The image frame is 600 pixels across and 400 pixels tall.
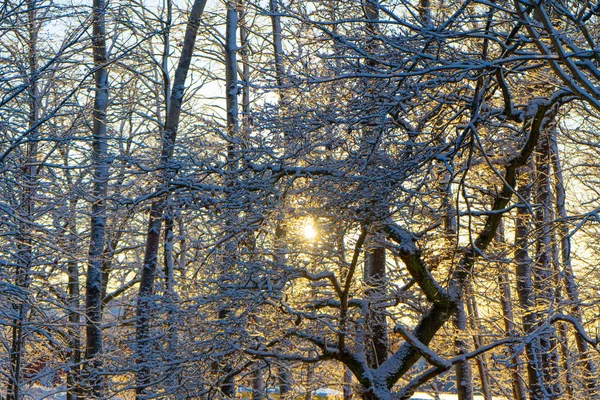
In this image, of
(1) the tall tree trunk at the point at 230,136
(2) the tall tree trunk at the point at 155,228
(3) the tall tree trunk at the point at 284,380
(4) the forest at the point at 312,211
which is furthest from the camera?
(2) the tall tree trunk at the point at 155,228

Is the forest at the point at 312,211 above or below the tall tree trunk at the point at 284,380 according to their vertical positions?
above

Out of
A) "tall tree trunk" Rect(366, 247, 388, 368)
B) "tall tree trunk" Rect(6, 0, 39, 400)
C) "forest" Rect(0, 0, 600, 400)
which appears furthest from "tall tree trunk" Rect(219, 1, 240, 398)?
"tall tree trunk" Rect(6, 0, 39, 400)

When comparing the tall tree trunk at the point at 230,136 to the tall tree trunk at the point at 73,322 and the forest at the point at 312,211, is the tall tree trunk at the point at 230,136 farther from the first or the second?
the tall tree trunk at the point at 73,322

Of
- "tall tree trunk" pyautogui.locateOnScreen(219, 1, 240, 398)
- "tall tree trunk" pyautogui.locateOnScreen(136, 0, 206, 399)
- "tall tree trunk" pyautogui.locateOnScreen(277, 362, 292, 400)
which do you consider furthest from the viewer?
"tall tree trunk" pyautogui.locateOnScreen(136, 0, 206, 399)

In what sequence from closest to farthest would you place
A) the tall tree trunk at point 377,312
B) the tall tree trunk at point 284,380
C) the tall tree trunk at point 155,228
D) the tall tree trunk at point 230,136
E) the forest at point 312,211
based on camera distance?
the forest at point 312,211, the tall tree trunk at point 230,136, the tall tree trunk at point 377,312, the tall tree trunk at point 284,380, the tall tree trunk at point 155,228

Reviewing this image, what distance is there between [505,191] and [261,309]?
3.44 metres

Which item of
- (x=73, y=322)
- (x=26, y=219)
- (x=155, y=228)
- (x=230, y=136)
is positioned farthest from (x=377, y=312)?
(x=73, y=322)

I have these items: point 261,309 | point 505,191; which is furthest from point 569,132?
point 261,309

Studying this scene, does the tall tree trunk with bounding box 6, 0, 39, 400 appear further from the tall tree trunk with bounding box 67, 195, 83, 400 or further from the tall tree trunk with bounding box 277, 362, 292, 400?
the tall tree trunk with bounding box 277, 362, 292, 400

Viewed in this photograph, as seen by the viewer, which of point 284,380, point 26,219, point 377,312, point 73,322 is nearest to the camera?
point 26,219

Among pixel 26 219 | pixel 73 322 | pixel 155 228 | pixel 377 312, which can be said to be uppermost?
pixel 155 228

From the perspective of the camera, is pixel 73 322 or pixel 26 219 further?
pixel 73 322

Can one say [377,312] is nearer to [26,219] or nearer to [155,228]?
[155,228]

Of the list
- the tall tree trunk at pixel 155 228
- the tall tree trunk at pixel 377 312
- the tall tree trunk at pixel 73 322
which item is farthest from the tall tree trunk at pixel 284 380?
the tall tree trunk at pixel 73 322
